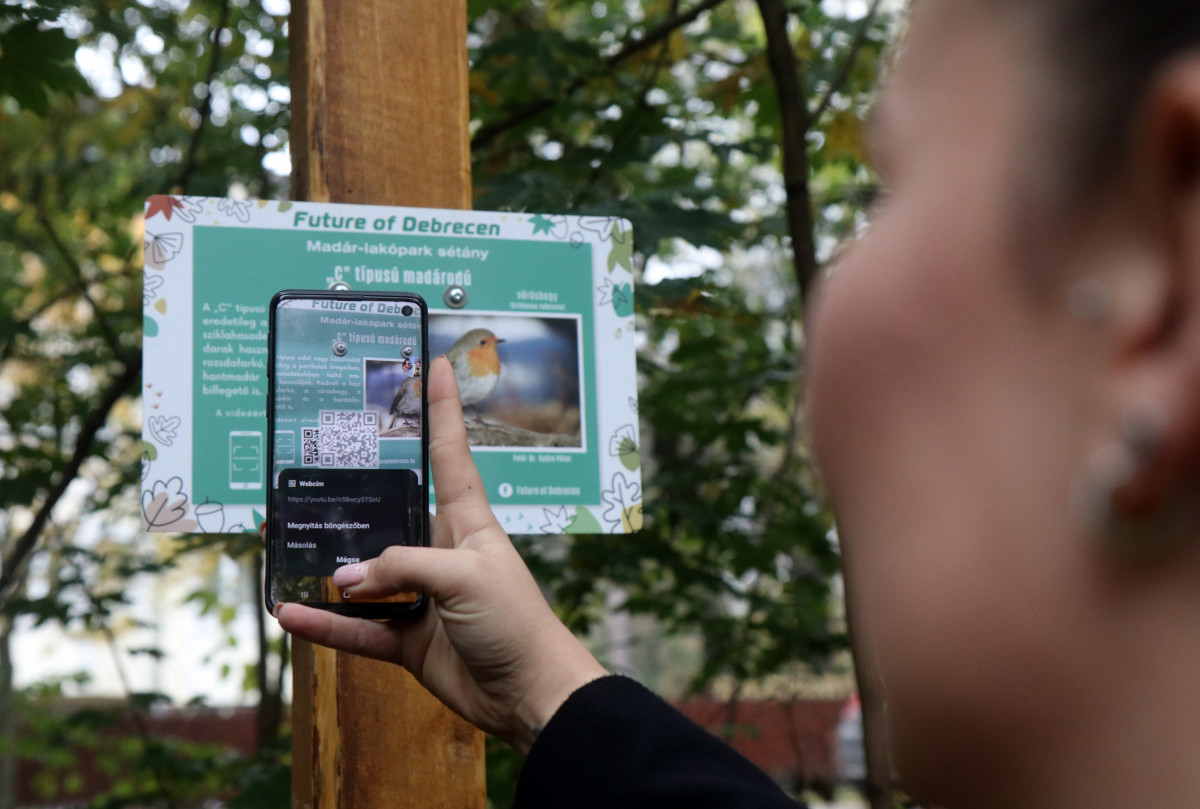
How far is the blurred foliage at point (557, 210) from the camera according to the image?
3.06 m

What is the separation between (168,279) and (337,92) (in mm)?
374

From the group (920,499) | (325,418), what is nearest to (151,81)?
(325,418)

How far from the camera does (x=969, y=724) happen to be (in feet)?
1.44

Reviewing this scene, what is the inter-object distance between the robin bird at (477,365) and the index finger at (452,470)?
0.23 metres

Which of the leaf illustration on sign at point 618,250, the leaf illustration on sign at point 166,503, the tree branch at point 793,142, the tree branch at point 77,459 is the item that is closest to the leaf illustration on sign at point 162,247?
the leaf illustration on sign at point 166,503

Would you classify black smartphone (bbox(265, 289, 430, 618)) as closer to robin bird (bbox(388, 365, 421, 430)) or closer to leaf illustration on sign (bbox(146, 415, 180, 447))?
robin bird (bbox(388, 365, 421, 430))

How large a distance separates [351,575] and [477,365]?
14.9 inches

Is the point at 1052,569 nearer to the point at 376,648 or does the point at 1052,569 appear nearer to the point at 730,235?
the point at 376,648

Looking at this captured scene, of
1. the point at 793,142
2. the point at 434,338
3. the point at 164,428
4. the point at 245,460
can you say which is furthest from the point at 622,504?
the point at 793,142

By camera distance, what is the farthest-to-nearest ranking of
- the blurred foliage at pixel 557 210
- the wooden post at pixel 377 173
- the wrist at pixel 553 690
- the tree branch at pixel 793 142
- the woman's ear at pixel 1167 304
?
the blurred foliage at pixel 557 210
the tree branch at pixel 793 142
the wooden post at pixel 377 173
the wrist at pixel 553 690
the woman's ear at pixel 1167 304

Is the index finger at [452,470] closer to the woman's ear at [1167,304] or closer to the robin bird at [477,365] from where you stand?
the robin bird at [477,365]

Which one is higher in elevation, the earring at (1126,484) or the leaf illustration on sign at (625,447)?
the leaf illustration on sign at (625,447)

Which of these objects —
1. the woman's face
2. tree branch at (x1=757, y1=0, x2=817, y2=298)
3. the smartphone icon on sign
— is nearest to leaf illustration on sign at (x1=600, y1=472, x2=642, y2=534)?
the smartphone icon on sign

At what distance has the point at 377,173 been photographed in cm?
159
